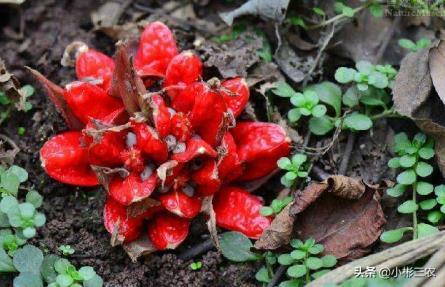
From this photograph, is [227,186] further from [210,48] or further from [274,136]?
[210,48]

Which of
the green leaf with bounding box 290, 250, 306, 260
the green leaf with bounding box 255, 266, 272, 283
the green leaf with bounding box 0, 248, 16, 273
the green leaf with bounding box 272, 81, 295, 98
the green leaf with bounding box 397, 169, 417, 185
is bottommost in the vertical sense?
the green leaf with bounding box 255, 266, 272, 283

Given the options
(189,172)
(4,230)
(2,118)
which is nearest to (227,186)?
(189,172)

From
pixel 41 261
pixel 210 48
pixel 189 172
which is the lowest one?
pixel 41 261

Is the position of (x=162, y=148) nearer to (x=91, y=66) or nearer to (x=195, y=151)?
(x=195, y=151)

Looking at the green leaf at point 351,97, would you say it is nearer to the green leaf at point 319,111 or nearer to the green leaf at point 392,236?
the green leaf at point 319,111

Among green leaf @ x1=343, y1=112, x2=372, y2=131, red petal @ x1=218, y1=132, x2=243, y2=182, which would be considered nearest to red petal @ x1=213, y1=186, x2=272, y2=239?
red petal @ x1=218, y1=132, x2=243, y2=182

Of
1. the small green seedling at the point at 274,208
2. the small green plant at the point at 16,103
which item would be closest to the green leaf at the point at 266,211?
the small green seedling at the point at 274,208

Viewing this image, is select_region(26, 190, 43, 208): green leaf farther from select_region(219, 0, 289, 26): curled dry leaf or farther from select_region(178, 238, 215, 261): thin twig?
select_region(219, 0, 289, 26): curled dry leaf
